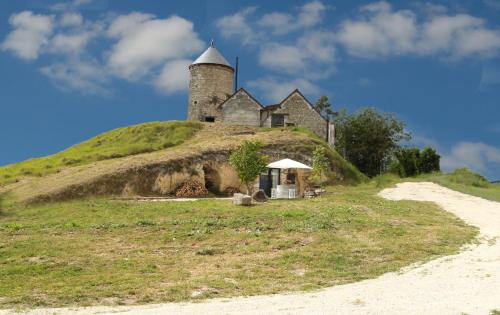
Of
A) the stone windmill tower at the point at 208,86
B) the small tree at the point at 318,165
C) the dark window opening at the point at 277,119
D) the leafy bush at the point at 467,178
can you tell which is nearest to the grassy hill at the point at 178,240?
the small tree at the point at 318,165

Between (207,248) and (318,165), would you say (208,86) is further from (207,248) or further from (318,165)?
(207,248)

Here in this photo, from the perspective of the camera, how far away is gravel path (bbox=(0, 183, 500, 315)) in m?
11.8

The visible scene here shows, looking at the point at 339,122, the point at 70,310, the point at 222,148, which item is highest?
the point at 339,122

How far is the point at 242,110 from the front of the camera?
193 ft

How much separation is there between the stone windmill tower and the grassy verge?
32.7 meters

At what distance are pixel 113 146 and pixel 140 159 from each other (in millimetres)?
9790

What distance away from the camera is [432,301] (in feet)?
40.7

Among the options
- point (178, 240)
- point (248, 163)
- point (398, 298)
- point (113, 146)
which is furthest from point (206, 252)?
point (113, 146)

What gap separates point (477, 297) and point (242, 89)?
158ft

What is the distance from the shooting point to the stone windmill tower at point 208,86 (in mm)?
63625

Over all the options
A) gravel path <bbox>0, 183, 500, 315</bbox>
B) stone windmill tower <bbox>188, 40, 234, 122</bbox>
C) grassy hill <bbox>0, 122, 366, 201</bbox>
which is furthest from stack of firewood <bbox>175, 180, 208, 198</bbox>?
gravel path <bbox>0, 183, 500, 315</bbox>

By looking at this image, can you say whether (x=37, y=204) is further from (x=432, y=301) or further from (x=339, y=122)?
(x=339, y=122)

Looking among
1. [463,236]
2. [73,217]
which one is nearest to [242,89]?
[73,217]

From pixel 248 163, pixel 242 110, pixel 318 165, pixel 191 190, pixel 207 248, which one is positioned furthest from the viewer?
pixel 242 110
